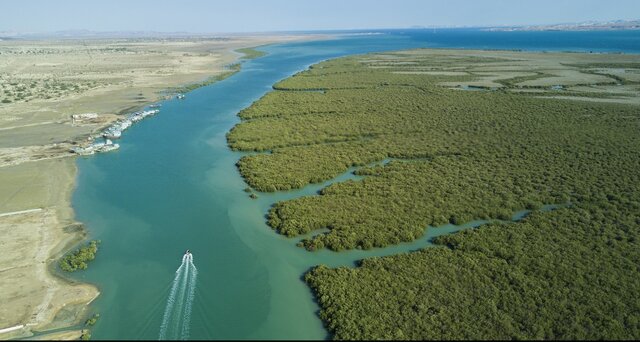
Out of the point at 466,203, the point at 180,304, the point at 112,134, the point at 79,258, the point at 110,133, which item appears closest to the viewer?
the point at 180,304

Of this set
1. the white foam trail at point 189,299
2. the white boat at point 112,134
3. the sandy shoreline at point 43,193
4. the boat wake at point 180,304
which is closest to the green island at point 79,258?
the sandy shoreline at point 43,193

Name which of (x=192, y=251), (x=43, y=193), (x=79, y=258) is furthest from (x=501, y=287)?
(x=43, y=193)

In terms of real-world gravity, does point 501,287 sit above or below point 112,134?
below

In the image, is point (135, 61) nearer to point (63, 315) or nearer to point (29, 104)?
point (29, 104)

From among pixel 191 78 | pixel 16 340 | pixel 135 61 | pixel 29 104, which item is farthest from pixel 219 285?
pixel 135 61

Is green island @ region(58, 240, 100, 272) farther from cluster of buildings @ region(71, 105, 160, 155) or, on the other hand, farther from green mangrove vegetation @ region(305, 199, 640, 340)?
cluster of buildings @ region(71, 105, 160, 155)

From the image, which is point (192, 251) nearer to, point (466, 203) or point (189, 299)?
point (189, 299)

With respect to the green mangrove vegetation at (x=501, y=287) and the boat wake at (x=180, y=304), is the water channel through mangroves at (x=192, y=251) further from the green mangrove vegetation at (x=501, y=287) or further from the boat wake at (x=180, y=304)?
the green mangrove vegetation at (x=501, y=287)
